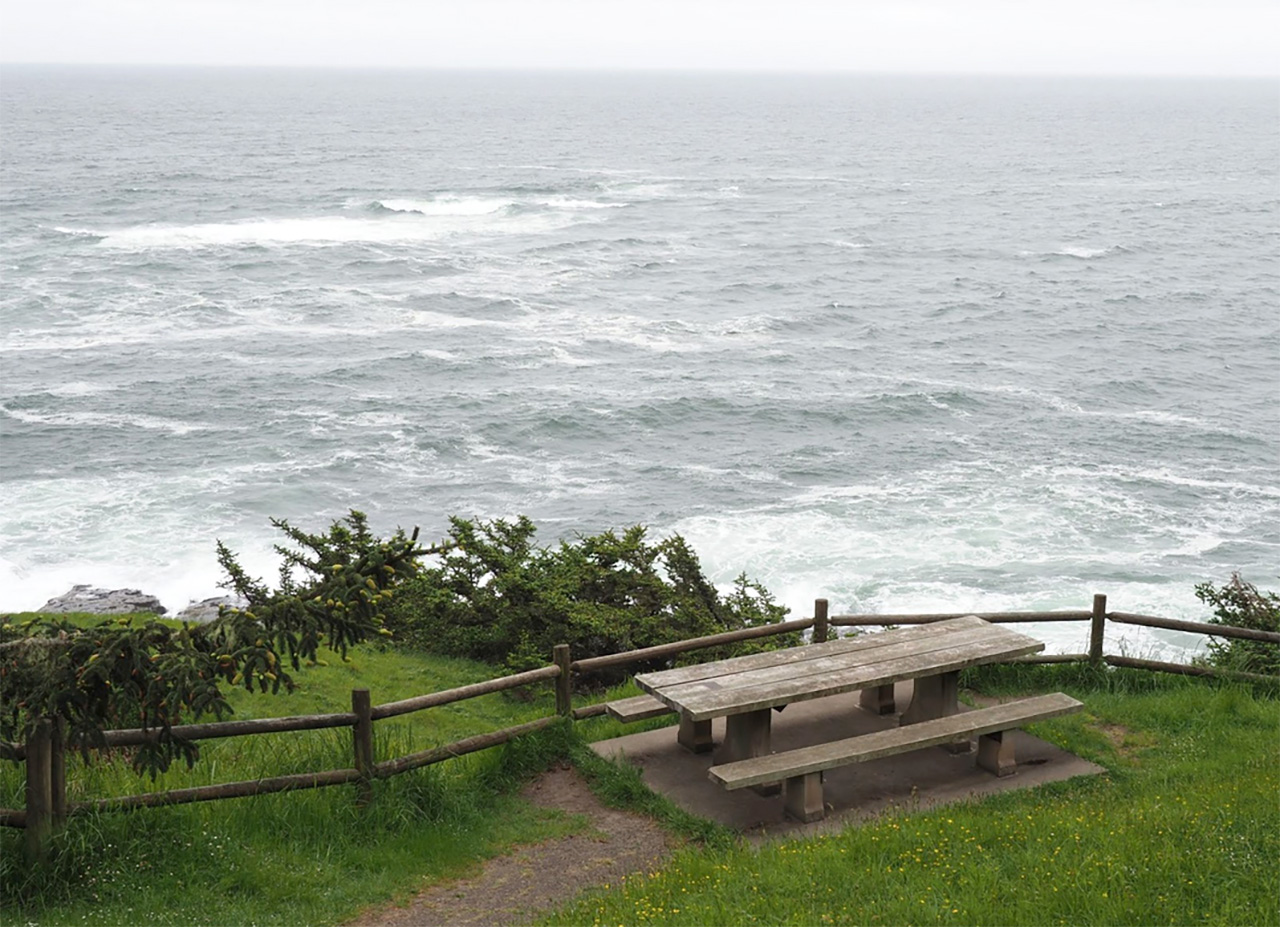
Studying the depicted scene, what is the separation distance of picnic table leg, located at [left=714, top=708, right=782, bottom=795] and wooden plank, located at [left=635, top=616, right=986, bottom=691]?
0.39m

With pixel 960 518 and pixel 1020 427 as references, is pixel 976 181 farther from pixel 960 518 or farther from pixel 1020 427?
pixel 960 518

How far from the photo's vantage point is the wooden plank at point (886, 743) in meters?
9.52

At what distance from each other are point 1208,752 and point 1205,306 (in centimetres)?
4525

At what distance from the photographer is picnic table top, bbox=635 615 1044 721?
976cm

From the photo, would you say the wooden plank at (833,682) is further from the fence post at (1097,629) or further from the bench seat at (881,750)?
the fence post at (1097,629)

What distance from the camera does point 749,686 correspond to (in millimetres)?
9930

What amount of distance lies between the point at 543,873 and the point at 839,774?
2.67 meters

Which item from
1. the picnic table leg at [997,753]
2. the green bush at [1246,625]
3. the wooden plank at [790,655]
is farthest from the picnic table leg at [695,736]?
the green bush at [1246,625]

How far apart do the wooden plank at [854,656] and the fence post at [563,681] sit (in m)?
1.05

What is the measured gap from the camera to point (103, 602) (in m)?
20.4

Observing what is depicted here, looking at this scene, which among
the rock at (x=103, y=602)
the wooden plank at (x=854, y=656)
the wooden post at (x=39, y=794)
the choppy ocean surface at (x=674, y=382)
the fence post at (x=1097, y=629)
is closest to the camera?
the wooden post at (x=39, y=794)

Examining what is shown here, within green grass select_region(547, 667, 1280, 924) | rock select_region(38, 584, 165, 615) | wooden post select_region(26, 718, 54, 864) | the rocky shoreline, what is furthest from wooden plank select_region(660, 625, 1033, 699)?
rock select_region(38, 584, 165, 615)

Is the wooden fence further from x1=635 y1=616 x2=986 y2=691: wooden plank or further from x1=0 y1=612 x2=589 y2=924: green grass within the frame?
x1=635 y1=616 x2=986 y2=691: wooden plank

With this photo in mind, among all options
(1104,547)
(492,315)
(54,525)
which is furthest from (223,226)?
(1104,547)
